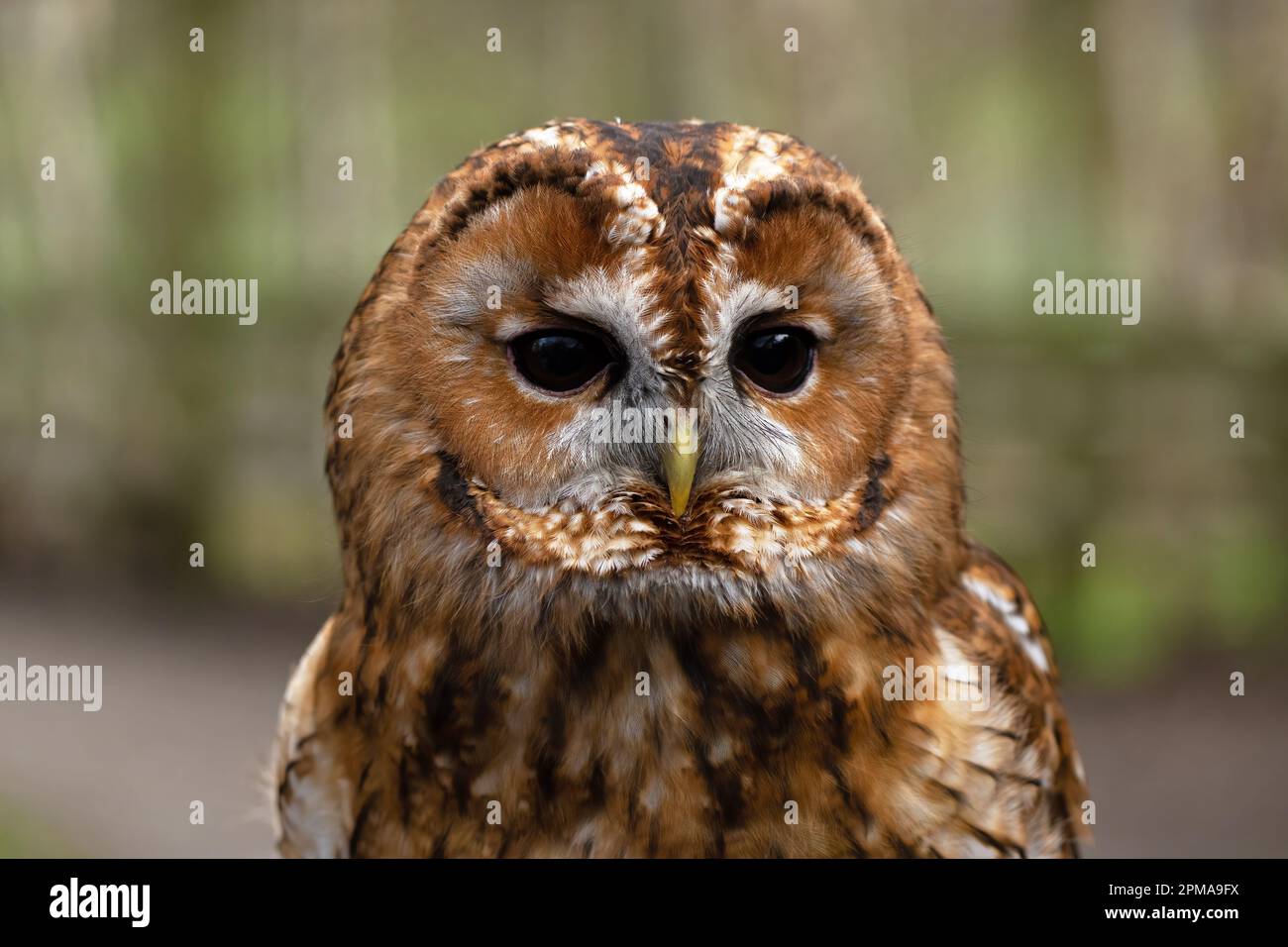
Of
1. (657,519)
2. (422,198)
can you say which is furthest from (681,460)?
(422,198)

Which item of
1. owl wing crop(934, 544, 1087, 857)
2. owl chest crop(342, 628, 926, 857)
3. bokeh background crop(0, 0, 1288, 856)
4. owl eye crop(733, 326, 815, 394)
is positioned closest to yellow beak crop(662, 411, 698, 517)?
owl eye crop(733, 326, 815, 394)

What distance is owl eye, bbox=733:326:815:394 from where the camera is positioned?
1.53 metres

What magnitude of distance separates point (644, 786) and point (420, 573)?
0.44 metres

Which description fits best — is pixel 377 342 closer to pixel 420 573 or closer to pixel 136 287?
pixel 420 573

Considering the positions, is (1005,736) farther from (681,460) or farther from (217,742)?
(217,742)

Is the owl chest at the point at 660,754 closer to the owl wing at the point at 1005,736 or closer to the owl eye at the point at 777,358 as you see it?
the owl wing at the point at 1005,736

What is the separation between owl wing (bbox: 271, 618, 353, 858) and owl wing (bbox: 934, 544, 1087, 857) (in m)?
0.97

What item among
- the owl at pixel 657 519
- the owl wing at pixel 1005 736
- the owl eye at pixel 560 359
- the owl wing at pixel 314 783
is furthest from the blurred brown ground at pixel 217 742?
the owl eye at pixel 560 359

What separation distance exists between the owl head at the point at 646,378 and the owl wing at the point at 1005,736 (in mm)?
261

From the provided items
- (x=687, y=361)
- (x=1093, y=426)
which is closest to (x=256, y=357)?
(x=1093, y=426)

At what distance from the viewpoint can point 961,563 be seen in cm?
189

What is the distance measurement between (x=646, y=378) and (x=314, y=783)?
0.97 metres

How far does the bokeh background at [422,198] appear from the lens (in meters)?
4.70

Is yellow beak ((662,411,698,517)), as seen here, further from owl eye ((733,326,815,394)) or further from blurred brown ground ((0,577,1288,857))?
blurred brown ground ((0,577,1288,857))
